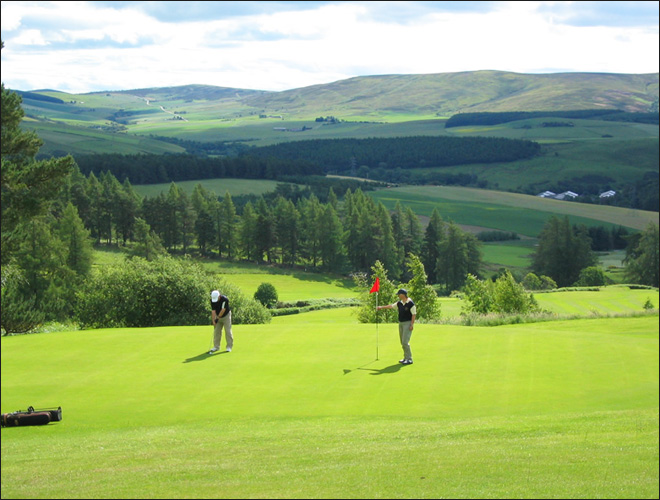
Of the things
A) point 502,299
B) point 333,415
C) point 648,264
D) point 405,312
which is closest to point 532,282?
point 648,264

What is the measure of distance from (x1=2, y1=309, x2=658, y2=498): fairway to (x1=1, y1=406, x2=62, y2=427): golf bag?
0.23 metres

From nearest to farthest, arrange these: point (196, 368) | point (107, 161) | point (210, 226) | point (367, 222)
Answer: point (196, 368)
point (367, 222)
point (210, 226)
point (107, 161)

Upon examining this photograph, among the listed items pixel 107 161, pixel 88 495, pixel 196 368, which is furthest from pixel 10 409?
pixel 107 161

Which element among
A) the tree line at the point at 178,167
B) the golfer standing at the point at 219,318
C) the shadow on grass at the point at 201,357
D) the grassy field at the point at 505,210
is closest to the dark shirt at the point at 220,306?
the golfer standing at the point at 219,318

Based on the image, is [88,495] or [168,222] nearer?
[88,495]

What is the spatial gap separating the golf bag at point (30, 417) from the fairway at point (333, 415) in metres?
0.23

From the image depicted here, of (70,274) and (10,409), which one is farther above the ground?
(10,409)

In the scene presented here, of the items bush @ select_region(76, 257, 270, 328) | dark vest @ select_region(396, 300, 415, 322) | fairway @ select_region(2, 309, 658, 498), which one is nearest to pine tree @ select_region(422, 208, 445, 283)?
bush @ select_region(76, 257, 270, 328)

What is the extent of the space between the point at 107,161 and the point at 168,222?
202ft

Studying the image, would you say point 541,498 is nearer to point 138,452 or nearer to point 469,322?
point 138,452

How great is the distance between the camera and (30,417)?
43.0ft

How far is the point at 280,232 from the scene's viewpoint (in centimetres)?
10475

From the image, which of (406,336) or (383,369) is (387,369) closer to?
(383,369)

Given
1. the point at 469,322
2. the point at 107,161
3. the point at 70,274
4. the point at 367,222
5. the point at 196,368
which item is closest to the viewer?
the point at 196,368
